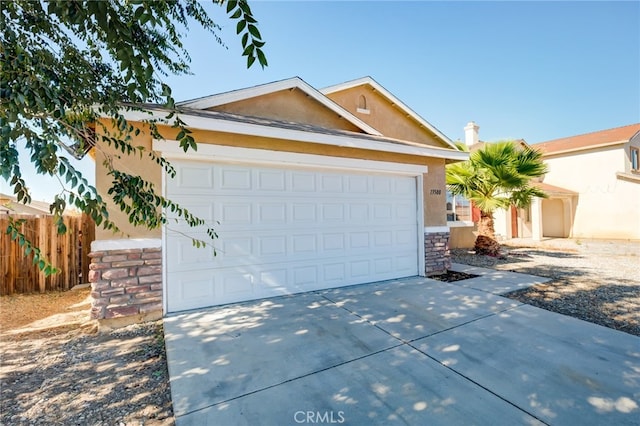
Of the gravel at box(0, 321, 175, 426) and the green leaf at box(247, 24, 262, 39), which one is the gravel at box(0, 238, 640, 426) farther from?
the green leaf at box(247, 24, 262, 39)

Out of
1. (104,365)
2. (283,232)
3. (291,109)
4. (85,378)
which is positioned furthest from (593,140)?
(85,378)

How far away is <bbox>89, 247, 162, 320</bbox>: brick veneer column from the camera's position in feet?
13.5

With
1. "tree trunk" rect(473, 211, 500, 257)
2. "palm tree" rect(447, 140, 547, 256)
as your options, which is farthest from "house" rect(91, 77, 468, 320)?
"tree trunk" rect(473, 211, 500, 257)

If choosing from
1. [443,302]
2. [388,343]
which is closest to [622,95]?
[443,302]

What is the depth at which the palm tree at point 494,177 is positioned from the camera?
9250mm

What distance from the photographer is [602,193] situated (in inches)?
658

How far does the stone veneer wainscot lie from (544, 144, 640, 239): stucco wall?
22.6 m

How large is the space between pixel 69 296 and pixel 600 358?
29.8 feet

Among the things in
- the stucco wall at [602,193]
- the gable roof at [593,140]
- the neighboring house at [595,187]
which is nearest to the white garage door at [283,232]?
the neighboring house at [595,187]

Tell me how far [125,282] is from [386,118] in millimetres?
8500

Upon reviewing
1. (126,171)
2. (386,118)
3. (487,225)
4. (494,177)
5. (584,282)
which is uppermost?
(386,118)

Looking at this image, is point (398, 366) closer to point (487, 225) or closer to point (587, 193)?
point (487, 225)

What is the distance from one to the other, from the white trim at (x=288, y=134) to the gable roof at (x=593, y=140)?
48.7 feet

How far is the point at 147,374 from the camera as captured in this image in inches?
117
